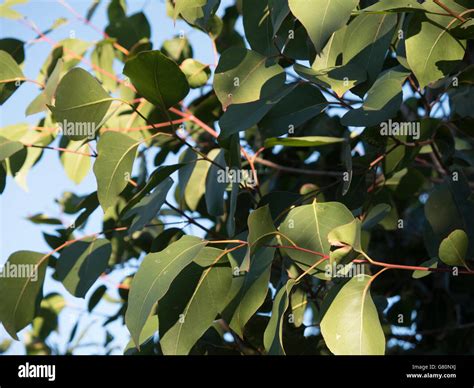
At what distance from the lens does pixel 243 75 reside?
51.9 inches

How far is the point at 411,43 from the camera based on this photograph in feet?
4.00

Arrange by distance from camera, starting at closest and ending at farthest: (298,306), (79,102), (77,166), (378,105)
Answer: (378,105) → (79,102) → (298,306) → (77,166)

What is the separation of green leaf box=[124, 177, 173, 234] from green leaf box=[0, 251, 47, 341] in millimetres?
230

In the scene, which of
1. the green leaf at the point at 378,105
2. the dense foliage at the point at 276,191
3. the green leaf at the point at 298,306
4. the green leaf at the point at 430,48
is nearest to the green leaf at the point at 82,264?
the dense foliage at the point at 276,191

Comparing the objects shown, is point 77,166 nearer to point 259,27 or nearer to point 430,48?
point 259,27

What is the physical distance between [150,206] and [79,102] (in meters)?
0.23

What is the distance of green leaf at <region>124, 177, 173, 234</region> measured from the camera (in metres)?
1.34

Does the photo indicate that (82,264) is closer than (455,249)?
No

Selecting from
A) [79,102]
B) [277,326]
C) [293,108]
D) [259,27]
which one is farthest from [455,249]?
[79,102]

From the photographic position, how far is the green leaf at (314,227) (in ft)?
4.02

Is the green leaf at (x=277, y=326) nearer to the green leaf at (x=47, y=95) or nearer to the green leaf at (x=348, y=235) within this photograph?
the green leaf at (x=348, y=235)

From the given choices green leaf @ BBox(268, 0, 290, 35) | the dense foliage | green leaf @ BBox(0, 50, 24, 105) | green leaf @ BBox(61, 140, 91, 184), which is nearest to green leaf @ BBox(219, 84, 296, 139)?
the dense foliage

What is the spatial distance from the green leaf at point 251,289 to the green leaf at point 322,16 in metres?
0.38

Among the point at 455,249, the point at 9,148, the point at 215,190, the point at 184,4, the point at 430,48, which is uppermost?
the point at 184,4
